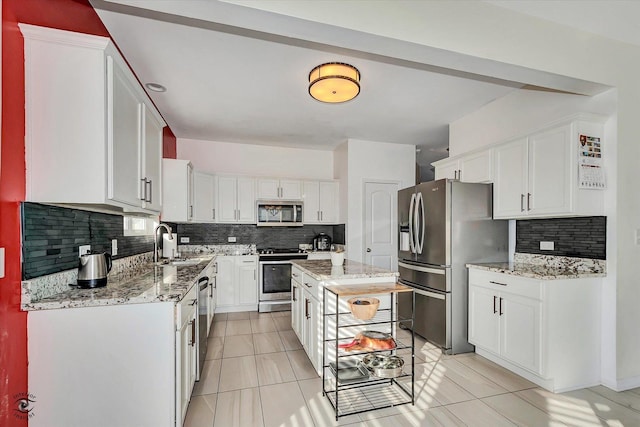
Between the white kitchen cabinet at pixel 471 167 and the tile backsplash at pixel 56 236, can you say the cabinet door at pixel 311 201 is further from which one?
the tile backsplash at pixel 56 236

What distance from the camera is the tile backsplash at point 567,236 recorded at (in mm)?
2559

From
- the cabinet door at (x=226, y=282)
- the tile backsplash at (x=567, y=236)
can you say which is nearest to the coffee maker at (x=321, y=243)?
the cabinet door at (x=226, y=282)

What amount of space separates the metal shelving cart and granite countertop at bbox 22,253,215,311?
1.08 meters

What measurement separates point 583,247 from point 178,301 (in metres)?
3.26

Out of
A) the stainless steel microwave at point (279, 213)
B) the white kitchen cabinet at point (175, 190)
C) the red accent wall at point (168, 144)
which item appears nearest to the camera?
the white kitchen cabinet at point (175, 190)

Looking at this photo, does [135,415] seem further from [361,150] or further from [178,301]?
[361,150]

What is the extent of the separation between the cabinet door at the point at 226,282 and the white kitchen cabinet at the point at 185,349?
2229mm

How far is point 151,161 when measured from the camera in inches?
97.0

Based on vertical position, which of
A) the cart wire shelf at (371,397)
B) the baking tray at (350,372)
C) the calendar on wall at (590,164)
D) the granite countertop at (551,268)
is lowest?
the cart wire shelf at (371,397)

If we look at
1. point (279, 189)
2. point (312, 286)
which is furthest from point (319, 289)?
point (279, 189)

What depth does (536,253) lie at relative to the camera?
10.2 feet

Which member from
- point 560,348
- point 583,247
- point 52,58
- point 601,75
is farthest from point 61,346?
point 601,75

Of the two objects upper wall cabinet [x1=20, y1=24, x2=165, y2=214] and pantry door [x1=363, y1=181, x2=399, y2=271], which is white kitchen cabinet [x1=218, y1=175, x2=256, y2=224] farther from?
upper wall cabinet [x1=20, y1=24, x2=165, y2=214]

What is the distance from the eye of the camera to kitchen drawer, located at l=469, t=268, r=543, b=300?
248cm
